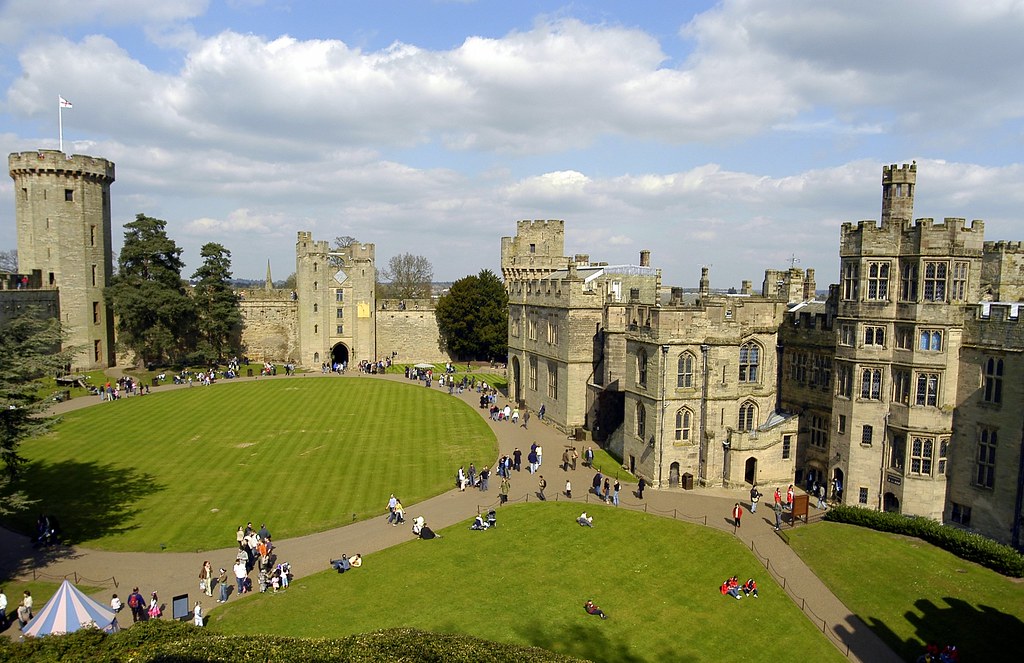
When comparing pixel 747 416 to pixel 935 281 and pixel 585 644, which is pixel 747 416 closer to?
pixel 935 281

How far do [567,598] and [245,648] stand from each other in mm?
11290

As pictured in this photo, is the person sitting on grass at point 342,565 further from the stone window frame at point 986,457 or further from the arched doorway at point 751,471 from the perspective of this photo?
the stone window frame at point 986,457

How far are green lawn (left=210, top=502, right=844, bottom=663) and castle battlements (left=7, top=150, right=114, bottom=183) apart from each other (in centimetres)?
5601

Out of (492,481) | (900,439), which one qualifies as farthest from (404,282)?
(900,439)

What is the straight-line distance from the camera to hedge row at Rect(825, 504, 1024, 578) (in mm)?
23953

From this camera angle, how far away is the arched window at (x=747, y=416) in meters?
34.9

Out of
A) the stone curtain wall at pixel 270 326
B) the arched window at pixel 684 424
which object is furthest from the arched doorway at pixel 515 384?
the stone curtain wall at pixel 270 326

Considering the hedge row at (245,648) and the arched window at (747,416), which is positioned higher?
the arched window at (747,416)

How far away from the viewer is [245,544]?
80.3ft

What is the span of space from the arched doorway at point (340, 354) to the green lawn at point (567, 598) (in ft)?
166

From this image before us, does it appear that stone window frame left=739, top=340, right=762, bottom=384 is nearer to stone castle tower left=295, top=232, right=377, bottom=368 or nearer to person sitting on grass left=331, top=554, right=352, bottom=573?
person sitting on grass left=331, top=554, right=352, bottom=573

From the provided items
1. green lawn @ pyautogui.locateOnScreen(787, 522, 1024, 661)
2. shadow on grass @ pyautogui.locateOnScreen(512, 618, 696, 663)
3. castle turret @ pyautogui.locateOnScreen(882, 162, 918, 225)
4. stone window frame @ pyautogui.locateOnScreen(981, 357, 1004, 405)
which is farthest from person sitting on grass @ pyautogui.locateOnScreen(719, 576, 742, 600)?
castle turret @ pyautogui.locateOnScreen(882, 162, 918, 225)

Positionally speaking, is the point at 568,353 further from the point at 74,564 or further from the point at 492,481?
the point at 74,564

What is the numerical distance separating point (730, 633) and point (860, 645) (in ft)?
13.3
